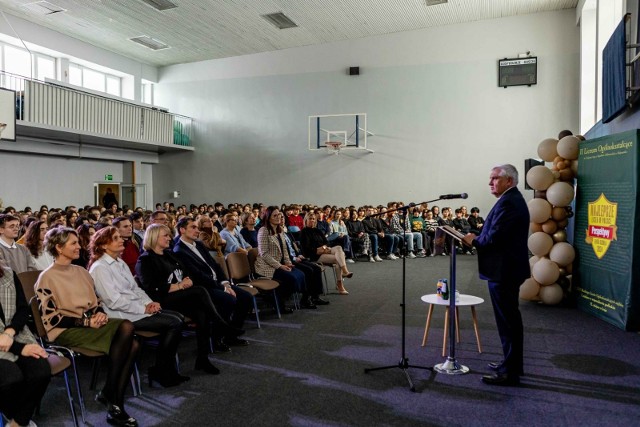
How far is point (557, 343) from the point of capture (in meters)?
4.27

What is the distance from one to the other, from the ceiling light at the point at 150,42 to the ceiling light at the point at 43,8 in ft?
7.19

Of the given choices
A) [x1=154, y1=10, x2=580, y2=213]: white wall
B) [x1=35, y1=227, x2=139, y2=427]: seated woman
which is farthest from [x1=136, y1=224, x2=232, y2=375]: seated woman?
[x1=154, y1=10, x2=580, y2=213]: white wall

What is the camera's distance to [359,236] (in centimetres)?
1062

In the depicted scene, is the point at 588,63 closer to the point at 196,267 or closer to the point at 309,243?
the point at 309,243

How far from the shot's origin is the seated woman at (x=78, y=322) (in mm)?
2840

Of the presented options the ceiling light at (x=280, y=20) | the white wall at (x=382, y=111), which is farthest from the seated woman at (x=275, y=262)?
the white wall at (x=382, y=111)

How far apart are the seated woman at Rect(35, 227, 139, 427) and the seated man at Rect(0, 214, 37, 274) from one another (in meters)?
1.32

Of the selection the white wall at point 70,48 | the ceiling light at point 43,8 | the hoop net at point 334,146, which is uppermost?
the ceiling light at point 43,8

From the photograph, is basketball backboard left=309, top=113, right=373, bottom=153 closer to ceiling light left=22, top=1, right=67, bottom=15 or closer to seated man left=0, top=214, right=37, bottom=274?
ceiling light left=22, top=1, right=67, bottom=15

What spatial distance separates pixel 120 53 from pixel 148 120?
223cm

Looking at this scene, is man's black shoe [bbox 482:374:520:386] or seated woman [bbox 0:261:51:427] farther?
man's black shoe [bbox 482:374:520:386]

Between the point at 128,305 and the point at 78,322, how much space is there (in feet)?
1.14

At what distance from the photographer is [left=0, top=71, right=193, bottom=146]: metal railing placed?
35.2ft

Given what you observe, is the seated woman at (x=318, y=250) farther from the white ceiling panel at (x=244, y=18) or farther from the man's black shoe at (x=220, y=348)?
the white ceiling panel at (x=244, y=18)
